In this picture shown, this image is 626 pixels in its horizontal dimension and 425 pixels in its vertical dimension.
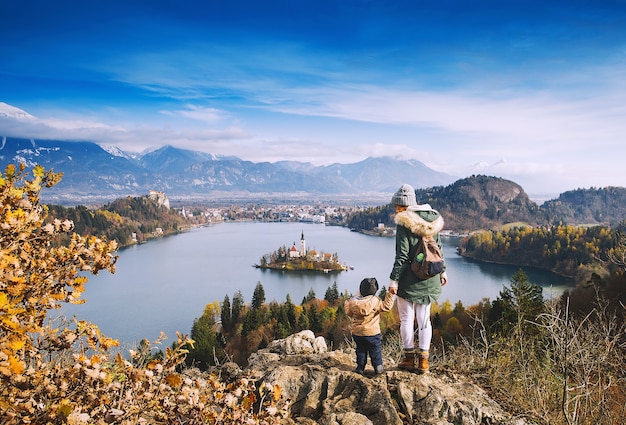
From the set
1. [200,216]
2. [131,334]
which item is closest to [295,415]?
[131,334]

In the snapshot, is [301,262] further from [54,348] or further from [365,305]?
[54,348]

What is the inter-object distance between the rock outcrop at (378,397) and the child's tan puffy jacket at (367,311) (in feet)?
1.06

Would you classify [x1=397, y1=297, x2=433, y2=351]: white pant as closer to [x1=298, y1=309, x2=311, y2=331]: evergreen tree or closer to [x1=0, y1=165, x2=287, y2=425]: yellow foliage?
[x1=0, y1=165, x2=287, y2=425]: yellow foliage

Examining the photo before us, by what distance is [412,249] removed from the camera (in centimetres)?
308

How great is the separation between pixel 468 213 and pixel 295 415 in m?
90.8

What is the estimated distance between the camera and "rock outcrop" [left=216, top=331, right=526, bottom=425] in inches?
107

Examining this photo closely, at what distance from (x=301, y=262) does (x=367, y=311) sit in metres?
40.7

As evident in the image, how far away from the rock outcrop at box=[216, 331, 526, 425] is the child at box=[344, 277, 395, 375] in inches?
5.0

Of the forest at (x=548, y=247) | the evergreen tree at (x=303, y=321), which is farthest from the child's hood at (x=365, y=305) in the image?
the forest at (x=548, y=247)

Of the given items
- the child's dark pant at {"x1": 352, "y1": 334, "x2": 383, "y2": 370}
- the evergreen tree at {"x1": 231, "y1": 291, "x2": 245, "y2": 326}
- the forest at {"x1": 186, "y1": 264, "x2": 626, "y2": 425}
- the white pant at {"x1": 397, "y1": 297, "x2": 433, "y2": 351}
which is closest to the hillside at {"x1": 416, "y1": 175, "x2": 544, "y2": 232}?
the evergreen tree at {"x1": 231, "y1": 291, "x2": 245, "y2": 326}

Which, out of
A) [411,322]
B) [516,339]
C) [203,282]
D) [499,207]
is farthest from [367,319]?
[499,207]

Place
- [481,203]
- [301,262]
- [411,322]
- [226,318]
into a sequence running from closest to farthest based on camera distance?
[411,322]
[226,318]
[301,262]
[481,203]

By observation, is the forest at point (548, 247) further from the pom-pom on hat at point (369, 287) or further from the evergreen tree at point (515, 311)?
the pom-pom on hat at point (369, 287)

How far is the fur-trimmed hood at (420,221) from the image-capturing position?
303 cm
